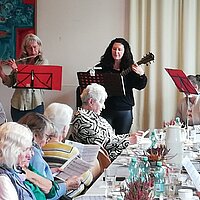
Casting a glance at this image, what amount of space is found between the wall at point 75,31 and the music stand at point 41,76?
1236 mm

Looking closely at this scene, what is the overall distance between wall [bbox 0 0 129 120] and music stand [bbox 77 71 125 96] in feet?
3.11

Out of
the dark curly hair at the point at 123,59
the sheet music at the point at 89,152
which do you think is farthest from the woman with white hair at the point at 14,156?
the dark curly hair at the point at 123,59

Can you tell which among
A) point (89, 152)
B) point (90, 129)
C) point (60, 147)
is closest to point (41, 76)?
point (90, 129)

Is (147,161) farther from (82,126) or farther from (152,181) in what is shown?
(82,126)

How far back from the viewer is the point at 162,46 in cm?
560

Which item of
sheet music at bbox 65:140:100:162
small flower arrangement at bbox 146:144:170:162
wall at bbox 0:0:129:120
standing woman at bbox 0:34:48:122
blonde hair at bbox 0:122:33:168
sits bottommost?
sheet music at bbox 65:140:100:162

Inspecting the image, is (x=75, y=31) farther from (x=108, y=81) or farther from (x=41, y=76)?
(x=41, y=76)

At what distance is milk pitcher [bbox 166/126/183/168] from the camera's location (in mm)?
2803

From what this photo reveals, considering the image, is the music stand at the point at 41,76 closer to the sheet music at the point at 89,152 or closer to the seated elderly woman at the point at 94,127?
the seated elderly woman at the point at 94,127

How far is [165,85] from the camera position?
5.61 meters

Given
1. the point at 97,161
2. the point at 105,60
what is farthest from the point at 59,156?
the point at 105,60

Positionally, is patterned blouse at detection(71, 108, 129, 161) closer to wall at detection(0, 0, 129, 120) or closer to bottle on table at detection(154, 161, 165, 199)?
bottle on table at detection(154, 161, 165, 199)

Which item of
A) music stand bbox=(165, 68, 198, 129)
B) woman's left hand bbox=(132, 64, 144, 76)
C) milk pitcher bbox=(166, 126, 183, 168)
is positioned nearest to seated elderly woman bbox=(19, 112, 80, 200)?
milk pitcher bbox=(166, 126, 183, 168)

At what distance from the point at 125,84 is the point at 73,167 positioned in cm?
234
